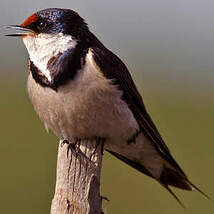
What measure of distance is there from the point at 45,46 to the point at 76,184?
117 centimetres

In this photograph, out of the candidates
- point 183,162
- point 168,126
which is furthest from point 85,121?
point 168,126

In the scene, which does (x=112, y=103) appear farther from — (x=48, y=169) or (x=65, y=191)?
(x=48, y=169)

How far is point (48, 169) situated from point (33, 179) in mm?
436

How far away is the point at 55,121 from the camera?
582 centimetres

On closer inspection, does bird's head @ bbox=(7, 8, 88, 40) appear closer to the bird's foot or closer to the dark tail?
the bird's foot

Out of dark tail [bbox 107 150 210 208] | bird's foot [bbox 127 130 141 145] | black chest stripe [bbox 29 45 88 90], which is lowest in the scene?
dark tail [bbox 107 150 210 208]

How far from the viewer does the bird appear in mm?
5629

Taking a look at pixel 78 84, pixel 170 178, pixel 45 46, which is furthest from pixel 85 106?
pixel 170 178

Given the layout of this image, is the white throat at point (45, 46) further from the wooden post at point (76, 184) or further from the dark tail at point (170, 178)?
the dark tail at point (170, 178)

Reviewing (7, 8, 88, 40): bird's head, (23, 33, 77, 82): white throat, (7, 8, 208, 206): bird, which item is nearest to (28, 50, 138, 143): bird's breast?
(7, 8, 208, 206): bird

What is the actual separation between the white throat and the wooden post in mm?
750

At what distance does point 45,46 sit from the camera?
19.0 feet

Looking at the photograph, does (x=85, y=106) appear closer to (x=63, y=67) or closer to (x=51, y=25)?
(x=63, y=67)

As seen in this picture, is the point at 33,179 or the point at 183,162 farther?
the point at 183,162
